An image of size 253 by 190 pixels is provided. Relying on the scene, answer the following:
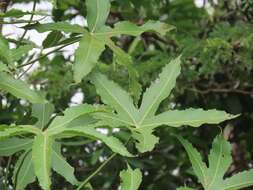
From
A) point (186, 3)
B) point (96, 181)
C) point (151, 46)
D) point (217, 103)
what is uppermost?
point (186, 3)

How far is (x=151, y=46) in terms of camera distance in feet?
6.37

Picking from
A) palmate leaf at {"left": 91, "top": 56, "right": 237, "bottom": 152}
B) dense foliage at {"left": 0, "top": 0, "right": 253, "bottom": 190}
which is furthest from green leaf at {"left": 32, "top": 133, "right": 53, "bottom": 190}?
palmate leaf at {"left": 91, "top": 56, "right": 237, "bottom": 152}

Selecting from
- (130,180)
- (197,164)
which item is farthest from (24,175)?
(197,164)

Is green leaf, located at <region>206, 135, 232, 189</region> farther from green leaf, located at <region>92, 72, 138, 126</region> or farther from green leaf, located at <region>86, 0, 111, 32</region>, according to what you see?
green leaf, located at <region>86, 0, 111, 32</region>

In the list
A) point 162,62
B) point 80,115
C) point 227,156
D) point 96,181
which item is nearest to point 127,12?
point 162,62

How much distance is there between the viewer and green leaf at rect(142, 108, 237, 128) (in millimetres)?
842

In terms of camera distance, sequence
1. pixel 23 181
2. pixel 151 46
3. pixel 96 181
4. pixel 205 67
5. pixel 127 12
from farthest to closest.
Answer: pixel 151 46 < pixel 127 12 < pixel 96 181 < pixel 205 67 < pixel 23 181

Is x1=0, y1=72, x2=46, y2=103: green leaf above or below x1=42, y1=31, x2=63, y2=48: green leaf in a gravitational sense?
below

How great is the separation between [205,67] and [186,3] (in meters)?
0.47

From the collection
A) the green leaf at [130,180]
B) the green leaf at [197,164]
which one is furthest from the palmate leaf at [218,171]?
the green leaf at [130,180]

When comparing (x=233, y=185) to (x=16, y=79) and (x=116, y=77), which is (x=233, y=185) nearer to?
(x=16, y=79)

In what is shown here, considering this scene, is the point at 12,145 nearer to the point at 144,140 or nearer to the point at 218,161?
the point at 144,140

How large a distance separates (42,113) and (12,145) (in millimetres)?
105

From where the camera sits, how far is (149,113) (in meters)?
0.88
